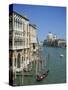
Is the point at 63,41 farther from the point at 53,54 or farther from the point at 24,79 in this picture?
the point at 24,79

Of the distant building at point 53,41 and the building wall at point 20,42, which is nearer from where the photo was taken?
the building wall at point 20,42

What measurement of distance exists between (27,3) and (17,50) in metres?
0.42

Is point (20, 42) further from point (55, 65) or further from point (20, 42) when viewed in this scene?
point (55, 65)

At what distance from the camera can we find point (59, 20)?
8.57ft

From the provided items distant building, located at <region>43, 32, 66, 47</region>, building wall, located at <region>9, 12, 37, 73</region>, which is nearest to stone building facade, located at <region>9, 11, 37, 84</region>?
building wall, located at <region>9, 12, 37, 73</region>

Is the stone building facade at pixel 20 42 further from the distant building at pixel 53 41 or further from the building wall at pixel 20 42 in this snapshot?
the distant building at pixel 53 41

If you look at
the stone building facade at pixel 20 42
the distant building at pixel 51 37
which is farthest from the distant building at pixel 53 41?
the stone building facade at pixel 20 42

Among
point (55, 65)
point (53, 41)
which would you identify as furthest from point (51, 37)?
point (55, 65)

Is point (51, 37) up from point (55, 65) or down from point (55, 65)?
up

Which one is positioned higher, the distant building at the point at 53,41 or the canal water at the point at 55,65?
the distant building at the point at 53,41

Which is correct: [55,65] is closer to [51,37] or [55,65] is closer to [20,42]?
[51,37]

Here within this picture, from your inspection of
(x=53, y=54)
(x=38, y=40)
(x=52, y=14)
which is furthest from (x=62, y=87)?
(x=52, y=14)

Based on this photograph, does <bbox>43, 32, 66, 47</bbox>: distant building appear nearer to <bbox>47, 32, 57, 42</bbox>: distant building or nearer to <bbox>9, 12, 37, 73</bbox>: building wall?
<bbox>47, 32, 57, 42</bbox>: distant building

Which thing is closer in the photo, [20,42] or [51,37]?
[20,42]
